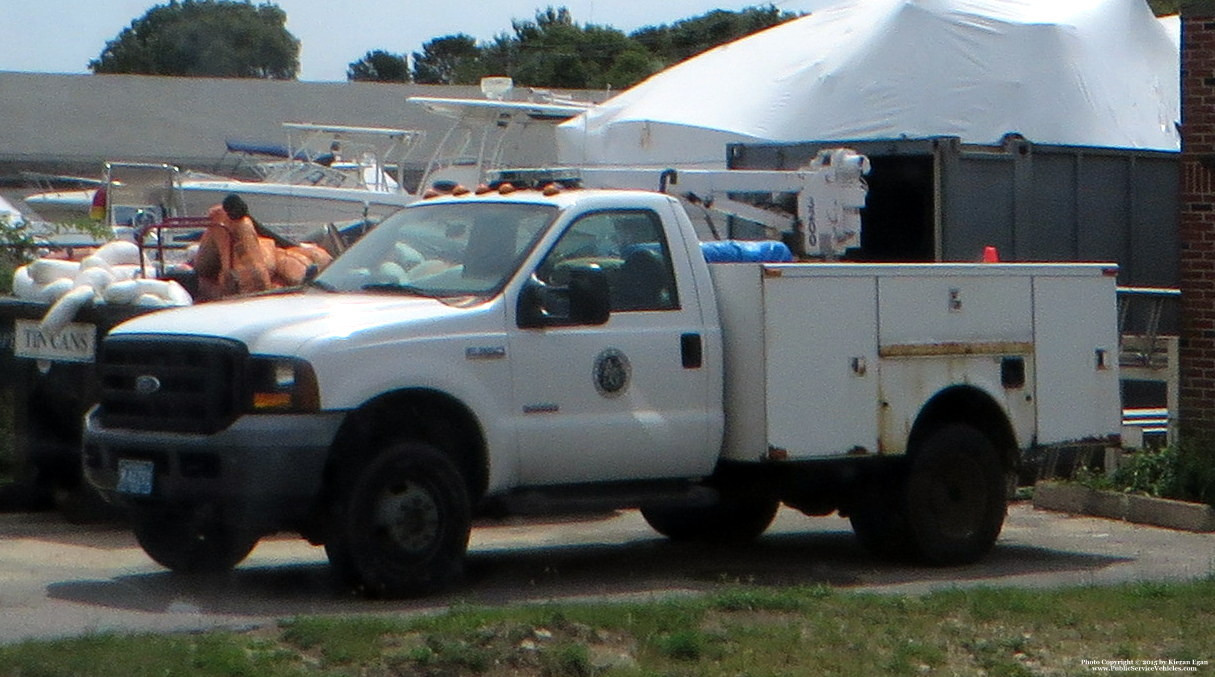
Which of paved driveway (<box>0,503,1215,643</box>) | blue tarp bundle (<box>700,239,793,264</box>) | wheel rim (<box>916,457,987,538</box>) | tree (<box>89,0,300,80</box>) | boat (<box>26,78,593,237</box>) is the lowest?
paved driveway (<box>0,503,1215,643</box>)

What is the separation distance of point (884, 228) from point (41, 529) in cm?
928

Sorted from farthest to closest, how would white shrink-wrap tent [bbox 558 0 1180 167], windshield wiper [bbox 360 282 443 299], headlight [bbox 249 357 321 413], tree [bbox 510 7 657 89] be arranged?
tree [bbox 510 7 657 89] → white shrink-wrap tent [bbox 558 0 1180 167] → windshield wiper [bbox 360 282 443 299] → headlight [bbox 249 357 321 413]

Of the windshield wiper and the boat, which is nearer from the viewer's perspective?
the windshield wiper

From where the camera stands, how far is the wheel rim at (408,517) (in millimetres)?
8547

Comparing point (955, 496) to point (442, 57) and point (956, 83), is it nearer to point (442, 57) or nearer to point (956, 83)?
point (956, 83)

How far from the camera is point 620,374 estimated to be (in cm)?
929

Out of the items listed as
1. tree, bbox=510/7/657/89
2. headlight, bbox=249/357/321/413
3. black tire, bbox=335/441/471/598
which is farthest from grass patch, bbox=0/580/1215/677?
tree, bbox=510/7/657/89

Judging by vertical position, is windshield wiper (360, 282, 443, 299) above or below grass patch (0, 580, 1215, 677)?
above

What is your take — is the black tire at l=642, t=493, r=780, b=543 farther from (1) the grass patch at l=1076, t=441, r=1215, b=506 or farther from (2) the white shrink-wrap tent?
(2) the white shrink-wrap tent

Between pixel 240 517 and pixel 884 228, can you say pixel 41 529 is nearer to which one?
pixel 240 517

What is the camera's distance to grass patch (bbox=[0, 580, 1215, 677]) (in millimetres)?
6910

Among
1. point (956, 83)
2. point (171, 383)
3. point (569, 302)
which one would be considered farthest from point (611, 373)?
point (956, 83)

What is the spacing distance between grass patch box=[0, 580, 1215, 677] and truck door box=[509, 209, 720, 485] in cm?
102

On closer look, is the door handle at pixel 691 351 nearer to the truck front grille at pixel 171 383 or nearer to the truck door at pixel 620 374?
the truck door at pixel 620 374
